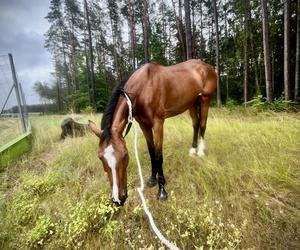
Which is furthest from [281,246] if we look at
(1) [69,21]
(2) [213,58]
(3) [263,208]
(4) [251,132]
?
(1) [69,21]

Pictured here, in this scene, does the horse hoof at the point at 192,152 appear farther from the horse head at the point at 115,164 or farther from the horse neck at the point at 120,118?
the horse head at the point at 115,164

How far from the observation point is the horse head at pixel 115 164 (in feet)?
6.54

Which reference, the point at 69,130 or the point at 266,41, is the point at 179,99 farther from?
the point at 266,41

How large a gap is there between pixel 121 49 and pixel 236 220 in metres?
24.1

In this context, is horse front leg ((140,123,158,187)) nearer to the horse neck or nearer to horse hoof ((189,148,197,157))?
the horse neck

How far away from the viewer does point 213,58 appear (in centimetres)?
2184

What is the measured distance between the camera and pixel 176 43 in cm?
2191

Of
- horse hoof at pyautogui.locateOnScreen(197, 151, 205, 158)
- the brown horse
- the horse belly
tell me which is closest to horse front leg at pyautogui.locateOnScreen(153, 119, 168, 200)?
the brown horse

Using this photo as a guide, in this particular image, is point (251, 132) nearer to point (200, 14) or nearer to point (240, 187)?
point (240, 187)

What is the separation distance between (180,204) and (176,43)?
20914mm

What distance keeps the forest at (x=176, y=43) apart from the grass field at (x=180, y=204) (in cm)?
1192

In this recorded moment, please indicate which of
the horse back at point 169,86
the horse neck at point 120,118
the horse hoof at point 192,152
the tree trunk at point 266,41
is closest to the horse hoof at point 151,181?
the horse back at point 169,86

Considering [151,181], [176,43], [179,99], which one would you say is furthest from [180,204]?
[176,43]

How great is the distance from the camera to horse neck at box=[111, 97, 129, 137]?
2.22 meters
